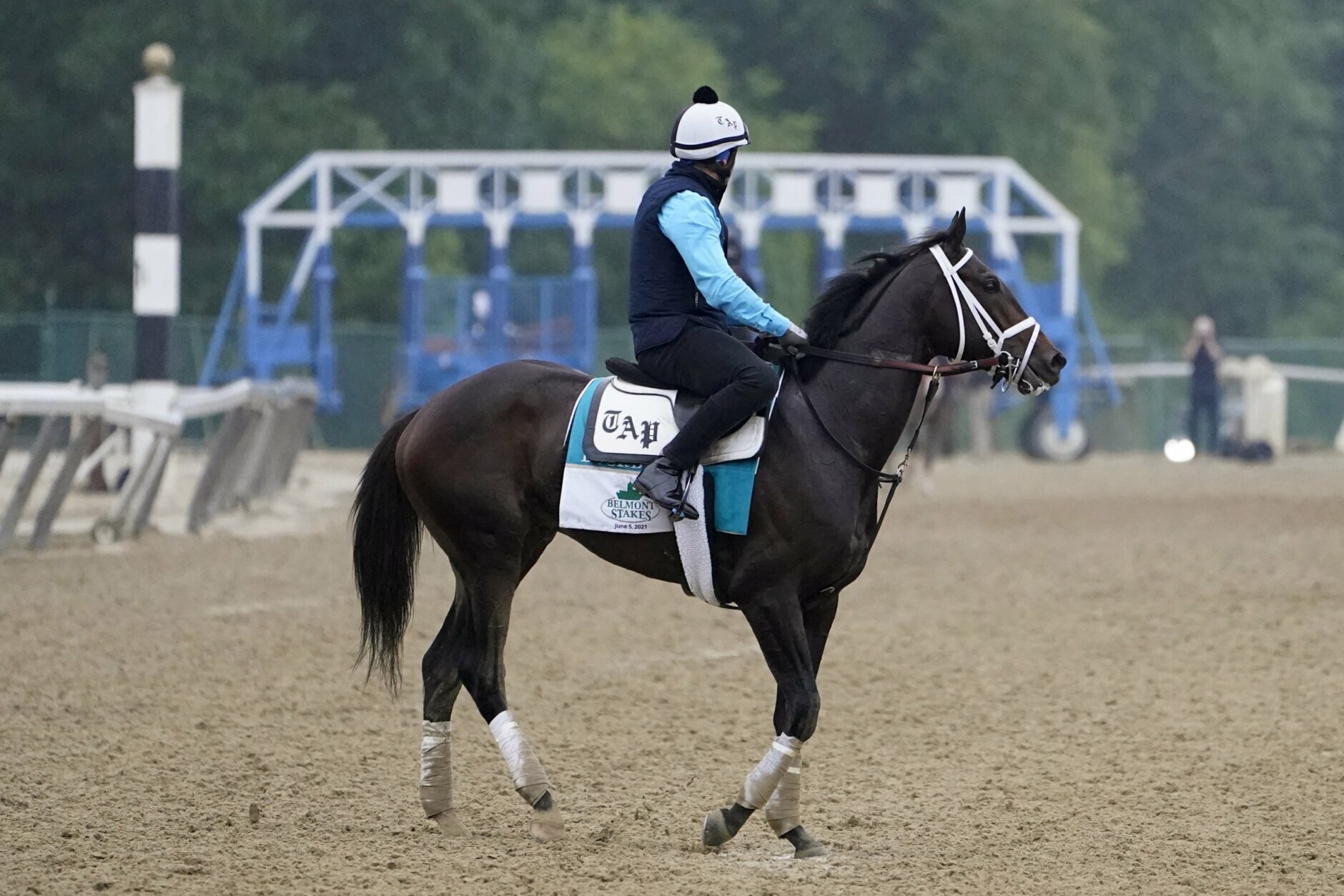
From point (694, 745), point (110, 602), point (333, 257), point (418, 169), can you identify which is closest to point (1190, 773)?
point (694, 745)

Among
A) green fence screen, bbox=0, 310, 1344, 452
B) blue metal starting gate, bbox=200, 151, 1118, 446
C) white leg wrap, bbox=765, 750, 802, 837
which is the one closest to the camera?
white leg wrap, bbox=765, 750, 802, 837

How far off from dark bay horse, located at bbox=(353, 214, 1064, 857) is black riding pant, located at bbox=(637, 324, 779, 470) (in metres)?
0.19

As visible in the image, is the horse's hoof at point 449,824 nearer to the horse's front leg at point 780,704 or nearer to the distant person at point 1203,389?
the horse's front leg at point 780,704

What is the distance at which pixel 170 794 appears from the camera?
271 inches

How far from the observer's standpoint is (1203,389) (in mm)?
30141

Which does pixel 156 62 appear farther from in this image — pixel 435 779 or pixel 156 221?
pixel 435 779

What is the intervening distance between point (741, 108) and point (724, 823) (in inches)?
1527

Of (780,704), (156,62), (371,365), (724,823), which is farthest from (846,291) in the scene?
(371,365)

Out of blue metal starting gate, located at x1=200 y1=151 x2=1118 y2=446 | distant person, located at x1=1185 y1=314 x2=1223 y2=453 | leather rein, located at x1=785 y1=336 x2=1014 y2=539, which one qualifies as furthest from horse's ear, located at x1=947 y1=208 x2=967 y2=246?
distant person, located at x1=1185 y1=314 x2=1223 y2=453

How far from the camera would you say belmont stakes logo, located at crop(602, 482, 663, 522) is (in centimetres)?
650

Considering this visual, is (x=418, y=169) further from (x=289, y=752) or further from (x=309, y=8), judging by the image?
→ (x=289, y=752)

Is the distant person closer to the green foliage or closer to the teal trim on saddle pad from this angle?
the green foliage

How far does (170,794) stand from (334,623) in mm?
4689

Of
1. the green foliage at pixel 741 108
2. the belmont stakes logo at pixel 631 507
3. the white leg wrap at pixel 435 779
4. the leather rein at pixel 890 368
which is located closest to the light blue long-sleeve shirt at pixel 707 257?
the leather rein at pixel 890 368
